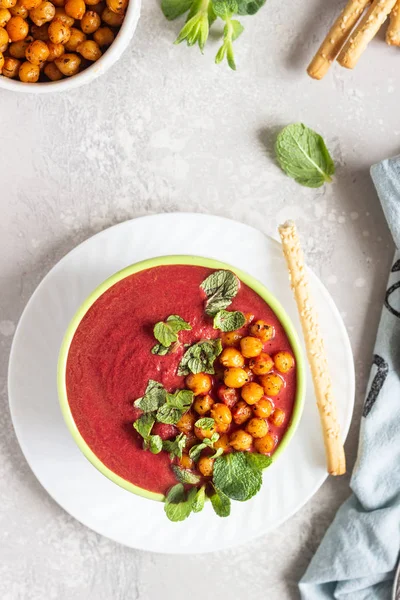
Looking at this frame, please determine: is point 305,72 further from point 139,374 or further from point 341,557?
point 341,557

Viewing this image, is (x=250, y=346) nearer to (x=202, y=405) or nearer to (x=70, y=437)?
(x=202, y=405)

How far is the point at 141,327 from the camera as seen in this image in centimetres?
117

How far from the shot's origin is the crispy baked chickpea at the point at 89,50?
53.5 inches

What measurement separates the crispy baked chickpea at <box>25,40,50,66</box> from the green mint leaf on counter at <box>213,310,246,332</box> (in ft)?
1.93

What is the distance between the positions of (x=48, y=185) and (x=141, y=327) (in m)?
0.47

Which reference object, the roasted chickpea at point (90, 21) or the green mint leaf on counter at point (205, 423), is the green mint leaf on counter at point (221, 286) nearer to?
the green mint leaf on counter at point (205, 423)

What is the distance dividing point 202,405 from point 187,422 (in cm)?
4

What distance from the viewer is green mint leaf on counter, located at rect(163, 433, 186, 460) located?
3.84 ft

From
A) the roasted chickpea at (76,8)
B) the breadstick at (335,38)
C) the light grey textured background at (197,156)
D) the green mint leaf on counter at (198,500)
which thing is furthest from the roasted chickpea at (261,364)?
the roasted chickpea at (76,8)

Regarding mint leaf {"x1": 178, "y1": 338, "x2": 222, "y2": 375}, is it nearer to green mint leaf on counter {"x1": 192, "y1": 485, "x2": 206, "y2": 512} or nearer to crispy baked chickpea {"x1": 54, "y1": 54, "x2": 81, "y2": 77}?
green mint leaf on counter {"x1": 192, "y1": 485, "x2": 206, "y2": 512}

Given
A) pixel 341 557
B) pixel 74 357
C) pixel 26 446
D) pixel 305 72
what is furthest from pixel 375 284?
pixel 26 446

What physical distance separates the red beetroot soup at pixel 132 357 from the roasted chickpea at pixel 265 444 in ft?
0.19

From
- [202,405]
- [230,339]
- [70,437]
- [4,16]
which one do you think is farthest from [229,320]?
[4,16]

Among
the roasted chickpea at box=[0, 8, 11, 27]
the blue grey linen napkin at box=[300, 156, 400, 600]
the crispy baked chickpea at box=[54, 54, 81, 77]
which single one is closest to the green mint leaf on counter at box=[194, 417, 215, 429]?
the blue grey linen napkin at box=[300, 156, 400, 600]
